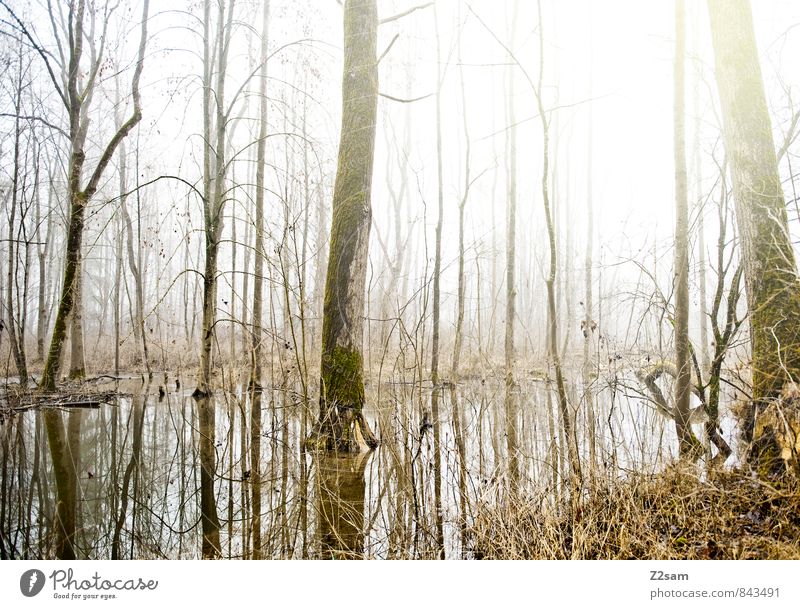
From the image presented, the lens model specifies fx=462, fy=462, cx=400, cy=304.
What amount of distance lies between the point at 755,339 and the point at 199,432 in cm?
326

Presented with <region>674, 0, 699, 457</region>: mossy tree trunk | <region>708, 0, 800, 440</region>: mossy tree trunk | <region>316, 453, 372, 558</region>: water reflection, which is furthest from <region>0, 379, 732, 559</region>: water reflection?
<region>708, 0, 800, 440</region>: mossy tree trunk

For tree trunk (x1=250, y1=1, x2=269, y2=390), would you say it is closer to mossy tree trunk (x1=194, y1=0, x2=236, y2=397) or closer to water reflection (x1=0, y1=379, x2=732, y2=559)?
mossy tree trunk (x1=194, y1=0, x2=236, y2=397)

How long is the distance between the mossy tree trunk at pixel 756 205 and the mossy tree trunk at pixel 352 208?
6.63ft

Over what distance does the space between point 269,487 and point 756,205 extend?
9.21 ft

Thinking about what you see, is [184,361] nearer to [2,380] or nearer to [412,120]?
[2,380]

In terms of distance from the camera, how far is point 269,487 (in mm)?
2307

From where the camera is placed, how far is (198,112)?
3195mm

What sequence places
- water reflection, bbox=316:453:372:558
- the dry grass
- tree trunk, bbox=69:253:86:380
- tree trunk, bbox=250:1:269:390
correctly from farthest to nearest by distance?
tree trunk, bbox=69:253:86:380
tree trunk, bbox=250:1:269:390
water reflection, bbox=316:453:372:558
the dry grass

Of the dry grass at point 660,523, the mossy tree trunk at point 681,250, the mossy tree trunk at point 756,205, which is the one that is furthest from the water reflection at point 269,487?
the mossy tree trunk at point 756,205

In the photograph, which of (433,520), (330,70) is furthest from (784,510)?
(330,70)
